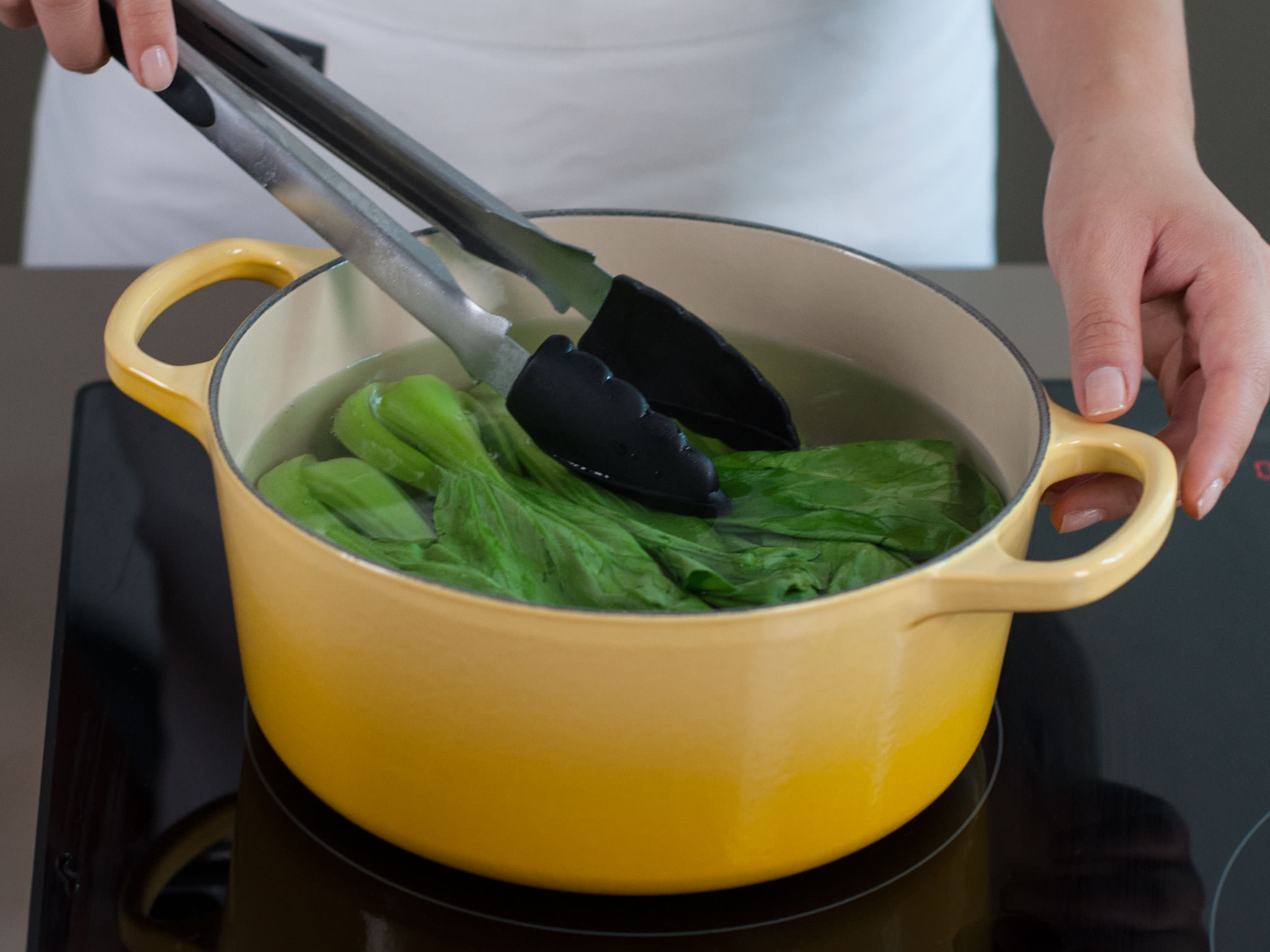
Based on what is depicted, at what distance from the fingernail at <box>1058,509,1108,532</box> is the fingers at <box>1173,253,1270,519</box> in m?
0.05

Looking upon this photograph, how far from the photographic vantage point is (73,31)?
0.69 meters

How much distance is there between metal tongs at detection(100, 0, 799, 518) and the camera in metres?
0.63

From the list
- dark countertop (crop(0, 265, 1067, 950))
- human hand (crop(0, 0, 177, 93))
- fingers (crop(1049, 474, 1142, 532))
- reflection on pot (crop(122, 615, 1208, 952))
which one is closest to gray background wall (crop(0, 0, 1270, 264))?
dark countertop (crop(0, 265, 1067, 950))

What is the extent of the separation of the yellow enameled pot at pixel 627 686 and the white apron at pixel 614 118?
0.53 meters

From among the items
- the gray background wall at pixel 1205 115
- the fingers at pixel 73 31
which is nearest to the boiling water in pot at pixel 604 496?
the fingers at pixel 73 31

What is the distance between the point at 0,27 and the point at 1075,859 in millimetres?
2263

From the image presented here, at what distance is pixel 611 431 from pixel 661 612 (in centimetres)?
23

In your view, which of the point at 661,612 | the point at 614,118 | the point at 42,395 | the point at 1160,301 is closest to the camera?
the point at 661,612

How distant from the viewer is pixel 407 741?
1.59 ft

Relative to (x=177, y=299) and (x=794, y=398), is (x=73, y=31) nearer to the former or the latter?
(x=177, y=299)

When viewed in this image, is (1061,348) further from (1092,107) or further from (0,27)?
(0,27)

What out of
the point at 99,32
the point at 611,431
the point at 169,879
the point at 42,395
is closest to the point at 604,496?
the point at 611,431

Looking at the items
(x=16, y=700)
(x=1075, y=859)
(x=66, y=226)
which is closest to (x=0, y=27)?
(x=66, y=226)

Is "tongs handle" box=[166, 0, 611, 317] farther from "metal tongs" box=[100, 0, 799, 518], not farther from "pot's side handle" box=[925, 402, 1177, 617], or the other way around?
"pot's side handle" box=[925, 402, 1177, 617]
